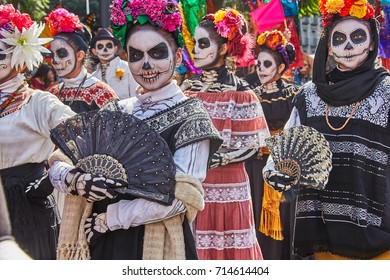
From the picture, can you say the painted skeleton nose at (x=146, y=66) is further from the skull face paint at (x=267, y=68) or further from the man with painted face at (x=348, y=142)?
the skull face paint at (x=267, y=68)

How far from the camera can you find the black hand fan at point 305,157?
5.63 metres

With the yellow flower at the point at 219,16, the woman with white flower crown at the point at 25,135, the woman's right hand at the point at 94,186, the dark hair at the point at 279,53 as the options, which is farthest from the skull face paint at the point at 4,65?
the dark hair at the point at 279,53

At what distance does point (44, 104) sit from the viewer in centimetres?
605

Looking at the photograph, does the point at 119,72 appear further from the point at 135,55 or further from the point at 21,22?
the point at 135,55

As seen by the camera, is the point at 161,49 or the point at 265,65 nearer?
the point at 161,49

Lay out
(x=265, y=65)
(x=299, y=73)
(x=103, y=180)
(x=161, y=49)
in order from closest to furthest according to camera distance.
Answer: (x=103, y=180) → (x=161, y=49) → (x=265, y=65) → (x=299, y=73)

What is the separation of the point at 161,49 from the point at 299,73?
9.40 metres

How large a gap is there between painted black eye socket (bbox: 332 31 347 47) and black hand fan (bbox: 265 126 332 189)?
60 centimetres

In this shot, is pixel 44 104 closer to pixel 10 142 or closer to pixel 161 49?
pixel 10 142

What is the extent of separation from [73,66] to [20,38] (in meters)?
2.41

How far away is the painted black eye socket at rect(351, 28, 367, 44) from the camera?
19.3 ft

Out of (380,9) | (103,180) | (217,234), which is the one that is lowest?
(217,234)

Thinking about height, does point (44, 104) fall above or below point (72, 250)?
above

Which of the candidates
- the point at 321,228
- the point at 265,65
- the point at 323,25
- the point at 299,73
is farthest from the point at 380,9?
the point at 299,73
